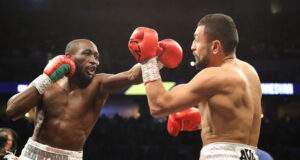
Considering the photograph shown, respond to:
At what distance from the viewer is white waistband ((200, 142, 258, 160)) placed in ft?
5.47

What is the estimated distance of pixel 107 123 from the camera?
9.18 m

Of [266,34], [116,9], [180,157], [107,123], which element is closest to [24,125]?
[107,123]

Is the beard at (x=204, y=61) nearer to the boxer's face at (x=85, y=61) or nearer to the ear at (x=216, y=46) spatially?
the ear at (x=216, y=46)

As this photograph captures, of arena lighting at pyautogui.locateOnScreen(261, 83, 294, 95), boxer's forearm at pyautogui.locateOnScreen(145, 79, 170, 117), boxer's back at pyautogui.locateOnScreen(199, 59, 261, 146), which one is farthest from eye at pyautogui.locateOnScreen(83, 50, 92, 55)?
arena lighting at pyautogui.locateOnScreen(261, 83, 294, 95)

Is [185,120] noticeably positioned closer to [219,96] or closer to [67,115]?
[219,96]

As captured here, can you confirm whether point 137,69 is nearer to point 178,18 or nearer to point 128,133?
point 128,133

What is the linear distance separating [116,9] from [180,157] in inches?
297

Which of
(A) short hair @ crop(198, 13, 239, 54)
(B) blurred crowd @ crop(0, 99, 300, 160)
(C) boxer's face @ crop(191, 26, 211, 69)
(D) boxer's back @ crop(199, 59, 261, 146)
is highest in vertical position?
(A) short hair @ crop(198, 13, 239, 54)

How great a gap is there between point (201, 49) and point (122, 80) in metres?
0.99

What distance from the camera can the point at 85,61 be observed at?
110 inches

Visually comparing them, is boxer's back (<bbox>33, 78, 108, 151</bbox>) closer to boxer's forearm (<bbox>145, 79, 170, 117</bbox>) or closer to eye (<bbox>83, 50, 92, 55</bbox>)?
eye (<bbox>83, 50, 92, 55</bbox>)

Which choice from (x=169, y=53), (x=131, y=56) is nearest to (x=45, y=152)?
(x=169, y=53)

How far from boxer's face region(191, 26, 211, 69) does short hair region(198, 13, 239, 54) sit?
0.03m

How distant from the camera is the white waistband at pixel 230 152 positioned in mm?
1667
